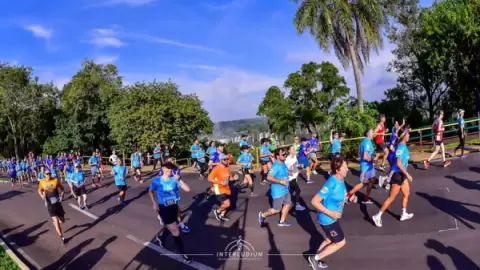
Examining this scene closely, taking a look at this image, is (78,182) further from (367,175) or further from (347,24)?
(347,24)

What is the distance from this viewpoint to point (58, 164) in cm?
2425

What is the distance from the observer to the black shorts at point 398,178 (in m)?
7.97

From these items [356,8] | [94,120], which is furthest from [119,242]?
[94,120]

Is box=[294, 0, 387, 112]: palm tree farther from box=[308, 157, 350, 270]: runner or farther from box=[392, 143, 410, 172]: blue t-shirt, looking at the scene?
box=[308, 157, 350, 270]: runner

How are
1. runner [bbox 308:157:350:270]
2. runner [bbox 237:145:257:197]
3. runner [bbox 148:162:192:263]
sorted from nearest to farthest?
runner [bbox 308:157:350:270]
runner [bbox 148:162:192:263]
runner [bbox 237:145:257:197]

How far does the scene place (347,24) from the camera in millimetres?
18781

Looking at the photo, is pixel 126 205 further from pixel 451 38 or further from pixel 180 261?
pixel 451 38

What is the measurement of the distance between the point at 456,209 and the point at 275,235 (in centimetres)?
395

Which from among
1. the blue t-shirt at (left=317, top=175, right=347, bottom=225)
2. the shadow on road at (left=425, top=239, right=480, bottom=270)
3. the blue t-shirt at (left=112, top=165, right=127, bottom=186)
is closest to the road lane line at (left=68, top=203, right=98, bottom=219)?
the blue t-shirt at (left=112, top=165, right=127, bottom=186)

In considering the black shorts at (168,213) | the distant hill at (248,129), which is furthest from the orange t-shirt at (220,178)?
the distant hill at (248,129)

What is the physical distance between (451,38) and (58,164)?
26.2 metres

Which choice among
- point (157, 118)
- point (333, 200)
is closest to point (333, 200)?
point (333, 200)

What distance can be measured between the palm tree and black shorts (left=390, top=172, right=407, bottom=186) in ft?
35.3

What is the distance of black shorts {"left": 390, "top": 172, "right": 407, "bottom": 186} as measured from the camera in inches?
314
